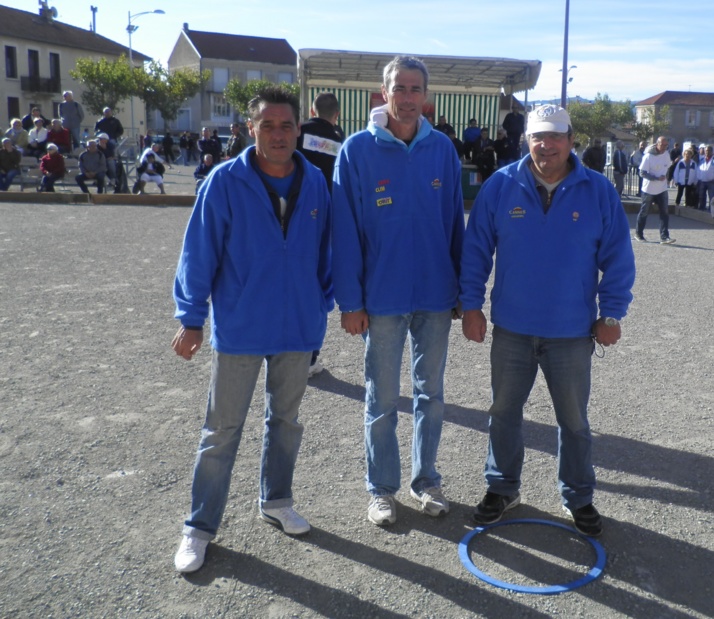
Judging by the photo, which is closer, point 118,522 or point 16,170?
point 118,522

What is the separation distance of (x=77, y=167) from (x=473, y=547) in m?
19.7

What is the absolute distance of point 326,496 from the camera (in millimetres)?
3814

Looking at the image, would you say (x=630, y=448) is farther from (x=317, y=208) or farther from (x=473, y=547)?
(x=317, y=208)

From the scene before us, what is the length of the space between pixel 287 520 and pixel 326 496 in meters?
0.40

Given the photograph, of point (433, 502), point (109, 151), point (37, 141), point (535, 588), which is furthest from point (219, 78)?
point (535, 588)

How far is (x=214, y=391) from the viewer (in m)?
3.21

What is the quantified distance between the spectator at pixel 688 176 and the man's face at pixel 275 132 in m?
18.0

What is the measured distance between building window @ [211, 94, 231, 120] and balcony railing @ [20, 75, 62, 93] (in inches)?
871

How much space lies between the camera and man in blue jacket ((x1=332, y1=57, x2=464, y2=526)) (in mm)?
3369

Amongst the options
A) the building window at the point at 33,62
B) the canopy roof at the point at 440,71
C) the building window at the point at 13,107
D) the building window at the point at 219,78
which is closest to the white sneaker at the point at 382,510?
the canopy roof at the point at 440,71

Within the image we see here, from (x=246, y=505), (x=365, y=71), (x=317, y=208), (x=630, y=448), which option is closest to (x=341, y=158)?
(x=317, y=208)

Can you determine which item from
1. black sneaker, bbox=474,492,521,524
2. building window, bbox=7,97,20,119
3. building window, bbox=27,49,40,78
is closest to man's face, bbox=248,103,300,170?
black sneaker, bbox=474,492,521,524

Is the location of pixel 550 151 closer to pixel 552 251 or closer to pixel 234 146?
pixel 552 251

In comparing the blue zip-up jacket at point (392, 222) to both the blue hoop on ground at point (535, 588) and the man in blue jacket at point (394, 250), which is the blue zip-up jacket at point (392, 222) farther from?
the blue hoop on ground at point (535, 588)
